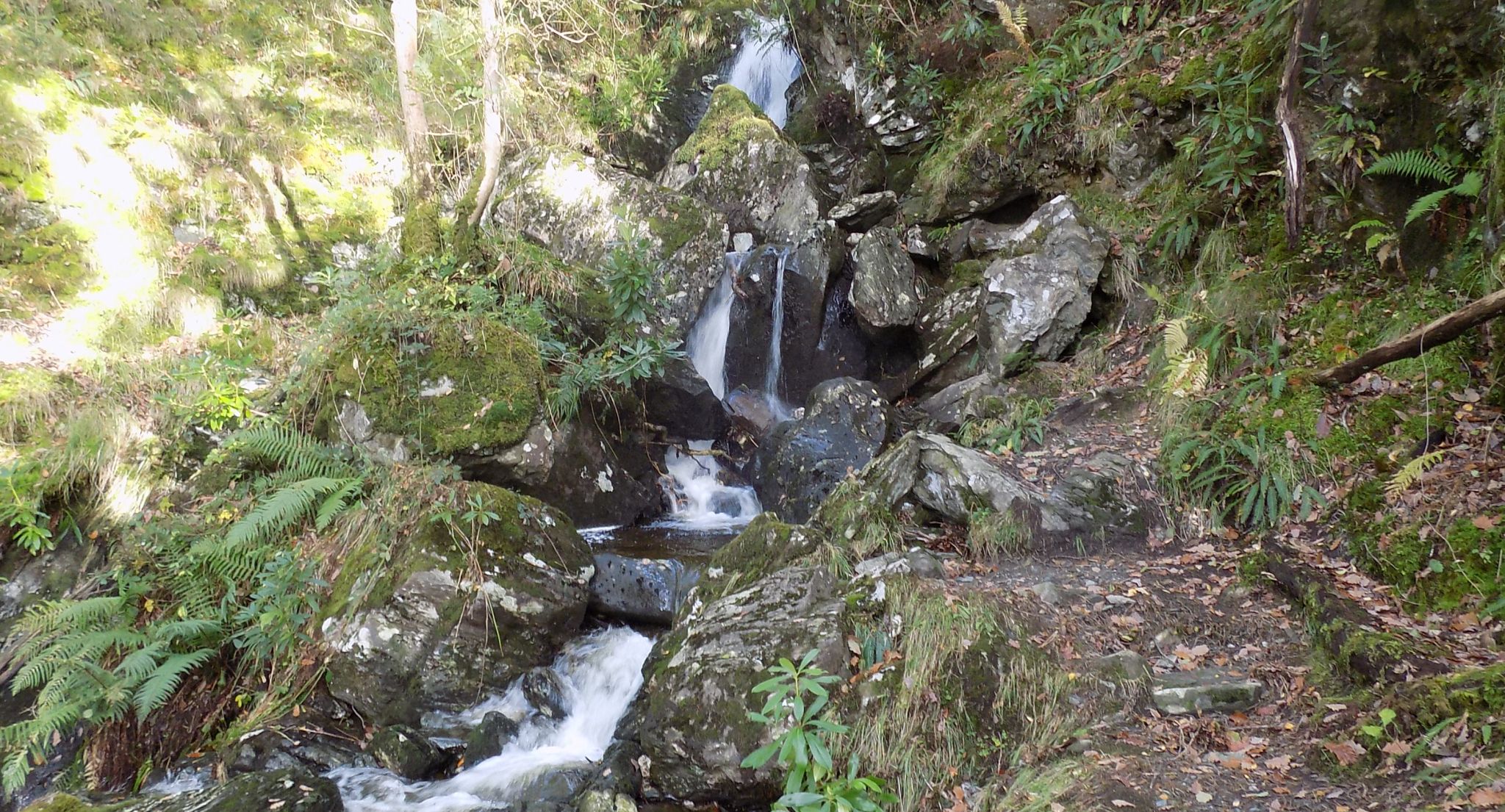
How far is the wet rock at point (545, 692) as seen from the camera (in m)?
4.99

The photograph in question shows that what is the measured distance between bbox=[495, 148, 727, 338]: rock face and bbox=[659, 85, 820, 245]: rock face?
3.04 ft

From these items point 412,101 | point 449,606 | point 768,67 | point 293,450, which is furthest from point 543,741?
point 768,67

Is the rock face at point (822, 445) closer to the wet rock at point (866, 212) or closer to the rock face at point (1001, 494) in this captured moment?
the rock face at point (1001, 494)

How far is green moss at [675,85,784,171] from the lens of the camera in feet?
33.3

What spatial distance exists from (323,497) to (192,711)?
165cm

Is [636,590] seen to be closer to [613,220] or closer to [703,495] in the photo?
[703,495]

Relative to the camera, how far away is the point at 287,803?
12.9 ft

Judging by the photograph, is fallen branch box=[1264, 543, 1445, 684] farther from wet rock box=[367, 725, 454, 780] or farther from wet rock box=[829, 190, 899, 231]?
wet rock box=[829, 190, 899, 231]

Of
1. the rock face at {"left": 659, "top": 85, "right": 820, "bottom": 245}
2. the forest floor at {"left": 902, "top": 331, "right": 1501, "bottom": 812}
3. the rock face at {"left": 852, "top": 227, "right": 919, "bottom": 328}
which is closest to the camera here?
the forest floor at {"left": 902, "top": 331, "right": 1501, "bottom": 812}

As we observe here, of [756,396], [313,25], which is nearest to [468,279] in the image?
[756,396]

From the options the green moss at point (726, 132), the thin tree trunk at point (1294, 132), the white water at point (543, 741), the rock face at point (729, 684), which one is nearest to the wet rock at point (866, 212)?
the green moss at point (726, 132)

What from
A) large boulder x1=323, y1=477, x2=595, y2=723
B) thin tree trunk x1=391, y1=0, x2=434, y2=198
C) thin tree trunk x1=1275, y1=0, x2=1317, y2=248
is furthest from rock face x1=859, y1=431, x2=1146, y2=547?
thin tree trunk x1=391, y1=0, x2=434, y2=198

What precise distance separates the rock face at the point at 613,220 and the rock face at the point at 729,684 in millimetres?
4910

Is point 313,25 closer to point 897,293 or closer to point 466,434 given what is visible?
point 466,434
